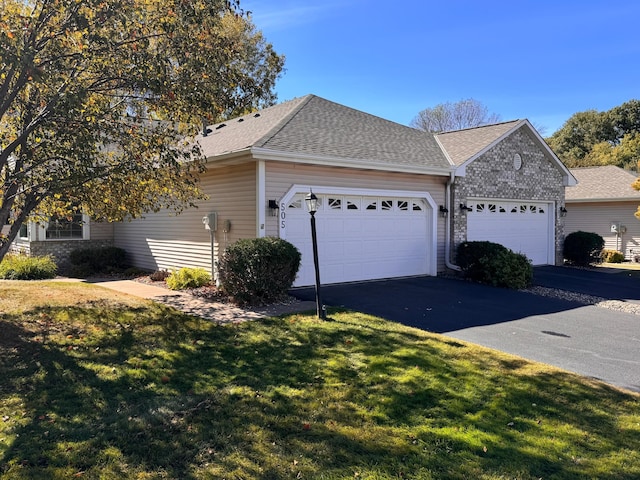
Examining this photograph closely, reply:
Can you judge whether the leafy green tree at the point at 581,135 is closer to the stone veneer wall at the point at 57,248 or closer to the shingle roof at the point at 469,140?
the shingle roof at the point at 469,140

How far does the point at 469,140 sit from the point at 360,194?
19.4 ft

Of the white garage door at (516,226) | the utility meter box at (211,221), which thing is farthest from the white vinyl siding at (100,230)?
the white garage door at (516,226)

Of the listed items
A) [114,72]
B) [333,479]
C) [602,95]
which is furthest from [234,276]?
[602,95]

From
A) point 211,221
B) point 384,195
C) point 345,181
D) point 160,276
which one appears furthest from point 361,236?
point 160,276

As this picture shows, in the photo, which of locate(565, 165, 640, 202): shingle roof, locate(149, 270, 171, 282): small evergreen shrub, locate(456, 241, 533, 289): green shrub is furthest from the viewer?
locate(565, 165, 640, 202): shingle roof

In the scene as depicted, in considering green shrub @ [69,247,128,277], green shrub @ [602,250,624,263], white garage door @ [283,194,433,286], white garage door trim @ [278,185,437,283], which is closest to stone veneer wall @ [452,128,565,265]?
white garage door trim @ [278,185,437,283]

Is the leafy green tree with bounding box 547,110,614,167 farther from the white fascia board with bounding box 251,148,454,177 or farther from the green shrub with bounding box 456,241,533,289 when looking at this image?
the white fascia board with bounding box 251,148,454,177

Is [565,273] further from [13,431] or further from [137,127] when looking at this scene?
[13,431]

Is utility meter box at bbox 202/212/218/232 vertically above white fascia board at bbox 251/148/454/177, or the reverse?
white fascia board at bbox 251/148/454/177

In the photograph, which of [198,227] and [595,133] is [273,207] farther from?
[595,133]

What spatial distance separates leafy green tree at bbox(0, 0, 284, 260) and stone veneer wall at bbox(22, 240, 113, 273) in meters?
7.16

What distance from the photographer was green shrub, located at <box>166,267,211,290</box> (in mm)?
11039

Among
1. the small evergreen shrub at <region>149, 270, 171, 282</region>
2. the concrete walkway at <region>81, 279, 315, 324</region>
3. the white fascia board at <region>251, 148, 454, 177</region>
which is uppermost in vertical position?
the white fascia board at <region>251, 148, 454, 177</region>

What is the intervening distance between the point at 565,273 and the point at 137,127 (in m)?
13.7
